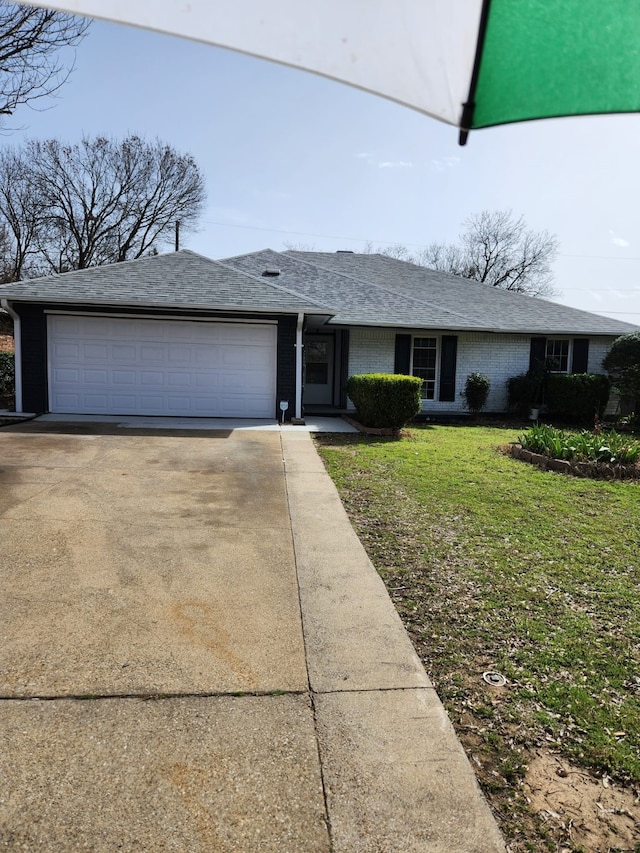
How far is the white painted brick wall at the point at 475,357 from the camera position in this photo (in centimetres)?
1522

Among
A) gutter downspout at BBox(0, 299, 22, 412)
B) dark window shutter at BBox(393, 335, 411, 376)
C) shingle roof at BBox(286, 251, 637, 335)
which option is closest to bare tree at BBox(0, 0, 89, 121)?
gutter downspout at BBox(0, 299, 22, 412)

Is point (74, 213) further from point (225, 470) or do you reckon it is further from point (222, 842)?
point (222, 842)

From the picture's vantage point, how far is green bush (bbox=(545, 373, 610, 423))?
14492mm

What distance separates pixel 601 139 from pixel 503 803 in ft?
8.45

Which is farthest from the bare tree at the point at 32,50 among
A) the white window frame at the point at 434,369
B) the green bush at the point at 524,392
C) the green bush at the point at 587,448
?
the green bush at the point at 524,392

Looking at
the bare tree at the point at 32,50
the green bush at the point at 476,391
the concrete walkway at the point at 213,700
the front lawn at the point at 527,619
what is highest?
the bare tree at the point at 32,50

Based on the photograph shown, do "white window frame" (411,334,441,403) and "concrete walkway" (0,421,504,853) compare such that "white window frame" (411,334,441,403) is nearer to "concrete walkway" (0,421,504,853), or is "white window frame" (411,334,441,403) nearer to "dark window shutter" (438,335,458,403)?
"dark window shutter" (438,335,458,403)

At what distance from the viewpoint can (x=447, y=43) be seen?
1.65 metres

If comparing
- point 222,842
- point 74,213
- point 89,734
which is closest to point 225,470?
point 89,734

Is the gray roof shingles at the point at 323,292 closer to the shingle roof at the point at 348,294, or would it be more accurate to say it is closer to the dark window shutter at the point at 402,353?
the shingle roof at the point at 348,294

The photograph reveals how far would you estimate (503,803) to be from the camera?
2.00m

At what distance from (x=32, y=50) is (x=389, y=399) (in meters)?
10.3

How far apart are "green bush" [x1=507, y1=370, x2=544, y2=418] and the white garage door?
23.9 ft

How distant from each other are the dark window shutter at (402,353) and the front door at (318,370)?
2.31 m
